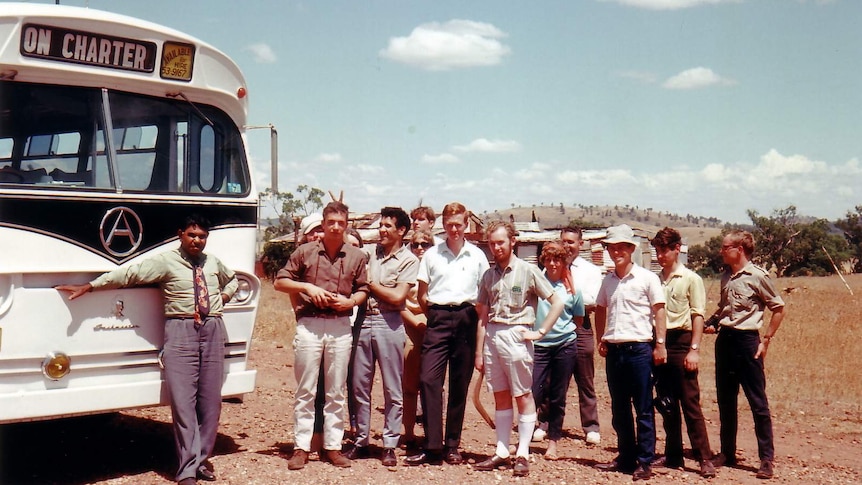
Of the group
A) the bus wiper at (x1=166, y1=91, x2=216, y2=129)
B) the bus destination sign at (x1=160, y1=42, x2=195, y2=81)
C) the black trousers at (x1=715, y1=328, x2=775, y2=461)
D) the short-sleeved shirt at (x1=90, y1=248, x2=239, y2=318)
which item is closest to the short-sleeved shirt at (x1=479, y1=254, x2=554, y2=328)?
the black trousers at (x1=715, y1=328, x2=775, y2=461)

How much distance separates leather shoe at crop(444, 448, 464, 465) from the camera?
632cm

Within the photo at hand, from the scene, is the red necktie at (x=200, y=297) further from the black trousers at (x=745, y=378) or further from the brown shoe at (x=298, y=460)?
the black trousers at (x=745, y=378)

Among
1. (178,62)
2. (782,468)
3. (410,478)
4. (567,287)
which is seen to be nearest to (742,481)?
(782,468)

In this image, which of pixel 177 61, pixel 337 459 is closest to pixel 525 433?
pixel 337 459

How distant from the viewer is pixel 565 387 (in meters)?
6.98

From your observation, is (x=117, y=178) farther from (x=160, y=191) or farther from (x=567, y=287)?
(x=567, y=287)

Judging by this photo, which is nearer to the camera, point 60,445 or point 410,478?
point 410,478

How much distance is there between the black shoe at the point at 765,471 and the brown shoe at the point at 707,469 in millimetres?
393

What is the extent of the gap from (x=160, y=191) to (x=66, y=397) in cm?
159

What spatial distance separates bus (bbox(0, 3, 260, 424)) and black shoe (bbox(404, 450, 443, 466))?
1398mm

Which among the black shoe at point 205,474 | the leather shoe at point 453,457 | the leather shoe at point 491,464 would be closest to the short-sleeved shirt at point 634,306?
the leather shoe at point 491,464

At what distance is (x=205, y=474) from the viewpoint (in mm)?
5727

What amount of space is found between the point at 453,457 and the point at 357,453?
0.76 m

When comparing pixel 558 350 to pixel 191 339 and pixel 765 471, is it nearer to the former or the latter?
pixel 765 471
